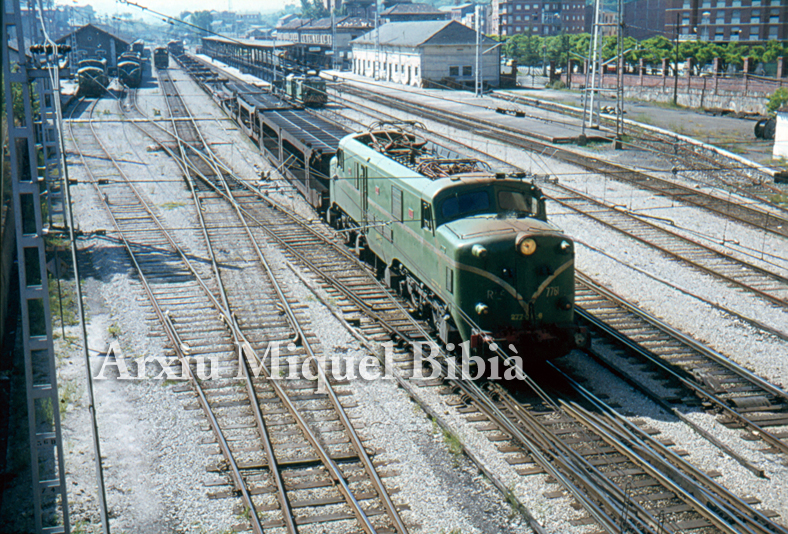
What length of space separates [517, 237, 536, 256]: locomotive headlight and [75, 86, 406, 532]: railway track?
12.7 feet

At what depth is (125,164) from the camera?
3341 cm

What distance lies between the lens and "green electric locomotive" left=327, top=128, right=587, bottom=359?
40.5 ft

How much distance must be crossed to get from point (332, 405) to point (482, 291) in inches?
123

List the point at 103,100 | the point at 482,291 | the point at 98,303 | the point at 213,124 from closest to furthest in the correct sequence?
the point at 482,291, the point at 98,303, the point at 213,124, the point at 103,100

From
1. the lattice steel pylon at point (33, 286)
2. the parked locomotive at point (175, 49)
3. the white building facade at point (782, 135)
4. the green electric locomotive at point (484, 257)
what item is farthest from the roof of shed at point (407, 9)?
the lattice steel pylon at point (33, 286)

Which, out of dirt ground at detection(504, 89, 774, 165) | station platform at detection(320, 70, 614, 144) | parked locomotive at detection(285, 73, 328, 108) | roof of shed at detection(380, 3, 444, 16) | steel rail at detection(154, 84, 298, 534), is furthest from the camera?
roof of shed at detection(380, 3, 444, 16)

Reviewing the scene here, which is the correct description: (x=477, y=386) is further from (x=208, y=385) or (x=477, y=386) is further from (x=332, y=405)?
(x=208, y=385)

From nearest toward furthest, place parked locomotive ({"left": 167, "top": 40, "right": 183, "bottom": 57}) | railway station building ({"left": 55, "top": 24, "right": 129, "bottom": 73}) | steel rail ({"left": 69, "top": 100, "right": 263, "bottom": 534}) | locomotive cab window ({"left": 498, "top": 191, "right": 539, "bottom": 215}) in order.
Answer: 1. steel rail ({"left": 69, "top": 100, "right": 263, "bottom": 534})
2. locomotive cab window ({"left": 498, "top": 191, "right": 539, "bottom": 215})
3. railway station building ({"left": 55, "top": 24, "right": 129, "bottom": 73})
4. parked locomotive ({"left": 167, "top": 40, "right": 183, "bottom": 57})

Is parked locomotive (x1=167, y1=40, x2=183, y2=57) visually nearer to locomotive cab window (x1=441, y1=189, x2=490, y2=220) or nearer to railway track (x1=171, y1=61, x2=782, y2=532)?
locomotive cab window (x1=441, y1=189, x2=490, y2=220)

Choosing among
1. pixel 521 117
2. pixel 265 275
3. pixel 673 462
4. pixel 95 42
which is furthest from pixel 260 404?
pixel 95 42

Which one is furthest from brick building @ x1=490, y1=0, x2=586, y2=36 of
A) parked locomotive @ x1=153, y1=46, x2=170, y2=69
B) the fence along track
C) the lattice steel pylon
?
the lattice steel pylon

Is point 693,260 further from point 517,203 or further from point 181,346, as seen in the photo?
point 181,346

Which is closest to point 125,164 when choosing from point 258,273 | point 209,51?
point 258,273

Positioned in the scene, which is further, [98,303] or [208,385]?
[98,303]
